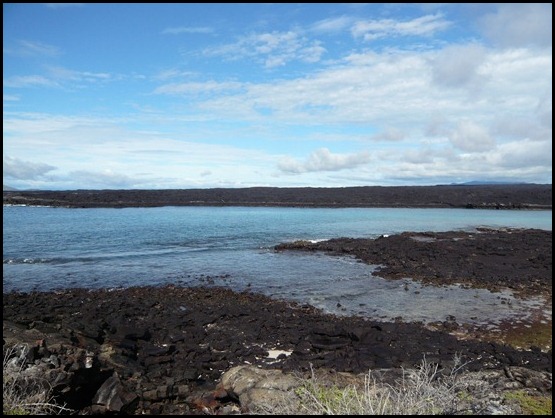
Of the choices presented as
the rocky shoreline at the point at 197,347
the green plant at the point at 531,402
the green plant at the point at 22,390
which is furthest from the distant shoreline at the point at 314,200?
the green plant at the point at 531,402

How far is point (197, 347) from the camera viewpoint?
1017 centimetres

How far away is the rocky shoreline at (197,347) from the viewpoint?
755 centimetres

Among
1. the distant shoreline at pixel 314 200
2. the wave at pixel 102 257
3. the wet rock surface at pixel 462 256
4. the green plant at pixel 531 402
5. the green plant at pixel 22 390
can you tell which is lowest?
the wet rock surface at pixel 462 256

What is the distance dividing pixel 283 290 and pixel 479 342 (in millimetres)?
8217

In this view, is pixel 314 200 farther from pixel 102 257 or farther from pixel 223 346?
pixel 223 346

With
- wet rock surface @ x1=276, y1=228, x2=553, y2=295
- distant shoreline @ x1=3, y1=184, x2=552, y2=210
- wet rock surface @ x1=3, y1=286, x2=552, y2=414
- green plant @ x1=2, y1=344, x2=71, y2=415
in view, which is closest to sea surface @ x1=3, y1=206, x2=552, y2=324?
wet rock surface @ x1=276, y1=228, x2=553, y2=295

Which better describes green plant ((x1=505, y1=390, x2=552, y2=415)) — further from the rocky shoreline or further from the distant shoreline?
the distant shoreline

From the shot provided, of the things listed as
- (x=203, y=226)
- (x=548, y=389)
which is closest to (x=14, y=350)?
(x=548, y=389)

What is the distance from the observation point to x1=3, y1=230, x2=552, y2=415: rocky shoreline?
297 inches

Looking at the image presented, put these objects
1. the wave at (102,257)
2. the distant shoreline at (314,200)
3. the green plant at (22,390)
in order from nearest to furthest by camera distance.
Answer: the green plant at (22,390), the wave at (102,257), the distant shoreline at (314,200)

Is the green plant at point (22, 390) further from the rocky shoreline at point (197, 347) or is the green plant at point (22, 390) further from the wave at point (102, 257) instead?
the wave at point (102, 257)

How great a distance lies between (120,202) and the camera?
75.1 meters

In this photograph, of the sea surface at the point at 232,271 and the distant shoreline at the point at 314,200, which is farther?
the distant shoreline at the point at 314,200

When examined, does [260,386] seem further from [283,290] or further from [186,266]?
[186,266]
